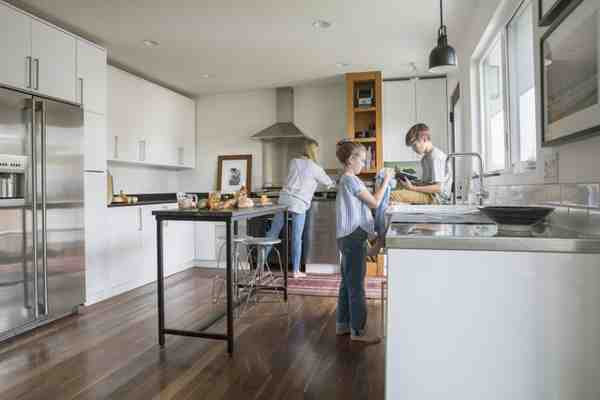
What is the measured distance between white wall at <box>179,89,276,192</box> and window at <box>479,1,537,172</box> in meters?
3.36

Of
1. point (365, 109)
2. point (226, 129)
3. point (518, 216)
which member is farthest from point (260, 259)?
point (518, 216)

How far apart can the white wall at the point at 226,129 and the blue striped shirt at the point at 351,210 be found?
3298 mm

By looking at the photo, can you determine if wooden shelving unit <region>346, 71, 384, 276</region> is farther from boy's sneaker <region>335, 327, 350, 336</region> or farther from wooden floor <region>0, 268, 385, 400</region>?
wooden floor <region>0, 268, 385, 400</region>

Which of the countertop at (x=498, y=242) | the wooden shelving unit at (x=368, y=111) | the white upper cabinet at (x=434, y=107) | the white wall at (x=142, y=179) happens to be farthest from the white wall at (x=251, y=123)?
the countertop at (x=498, y=242)

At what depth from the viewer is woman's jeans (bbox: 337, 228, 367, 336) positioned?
99.0 inches

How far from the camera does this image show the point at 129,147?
4.51 meters

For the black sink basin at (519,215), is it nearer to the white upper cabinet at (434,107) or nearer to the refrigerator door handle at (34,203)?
the refrigerator door handle at (34,203)

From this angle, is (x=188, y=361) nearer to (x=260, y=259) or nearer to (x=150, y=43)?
(x=260, y=259)

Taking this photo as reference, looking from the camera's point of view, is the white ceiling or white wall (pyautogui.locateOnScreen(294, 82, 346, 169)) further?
white wall (pyautogui.locateOnScreen(294, 82, 346, 169))

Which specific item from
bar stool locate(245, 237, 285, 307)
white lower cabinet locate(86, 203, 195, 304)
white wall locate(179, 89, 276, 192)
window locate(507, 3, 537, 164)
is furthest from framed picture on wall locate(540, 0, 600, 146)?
white wall locate(179, 89, 276, 192)

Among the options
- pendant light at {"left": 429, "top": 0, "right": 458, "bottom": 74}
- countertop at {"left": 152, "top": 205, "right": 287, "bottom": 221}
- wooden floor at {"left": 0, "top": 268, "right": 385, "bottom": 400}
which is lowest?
wooden floor at {"left": 0, "top": 268, "right": 385, "bottom": 400}

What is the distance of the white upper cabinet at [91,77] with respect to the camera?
344 centimetres

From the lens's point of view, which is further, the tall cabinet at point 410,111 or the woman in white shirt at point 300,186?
the tall cabinet at point 410,111

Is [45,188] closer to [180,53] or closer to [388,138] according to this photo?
[180,53]
